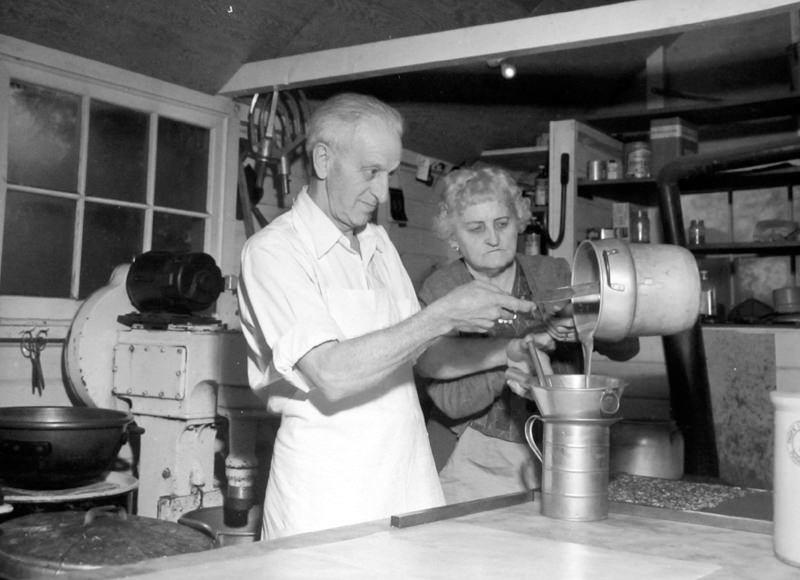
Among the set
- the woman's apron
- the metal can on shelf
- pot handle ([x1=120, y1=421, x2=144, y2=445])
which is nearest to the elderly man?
the woman's apron

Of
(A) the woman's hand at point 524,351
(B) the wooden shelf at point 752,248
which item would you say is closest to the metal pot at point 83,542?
(A) the woman's hand at point 524,351

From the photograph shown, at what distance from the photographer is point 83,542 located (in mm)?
2227

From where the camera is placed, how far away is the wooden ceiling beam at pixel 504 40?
112 inches

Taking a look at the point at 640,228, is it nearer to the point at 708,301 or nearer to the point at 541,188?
the point at 541,188

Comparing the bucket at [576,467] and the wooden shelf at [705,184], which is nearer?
the bucket at [576,467]

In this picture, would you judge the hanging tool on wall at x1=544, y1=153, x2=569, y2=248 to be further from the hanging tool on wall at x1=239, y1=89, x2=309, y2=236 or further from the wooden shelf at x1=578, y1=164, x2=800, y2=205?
the hanging tool on wall at x1=239, y1=89, x2=309, y2=236

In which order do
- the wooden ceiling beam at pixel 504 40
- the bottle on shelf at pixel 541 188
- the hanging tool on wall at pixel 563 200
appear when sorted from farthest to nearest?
the bottle on shelf at pixel 541 188
the hanging tool on wall at pixel 563 200
the wooden ceiling beam at pixel 504 40

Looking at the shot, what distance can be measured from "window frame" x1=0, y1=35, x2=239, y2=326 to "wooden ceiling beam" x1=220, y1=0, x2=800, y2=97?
233mm

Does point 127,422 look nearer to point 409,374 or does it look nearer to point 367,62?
point 409,374

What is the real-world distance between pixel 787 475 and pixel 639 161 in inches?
167

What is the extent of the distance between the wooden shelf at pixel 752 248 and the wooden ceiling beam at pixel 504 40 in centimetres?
204

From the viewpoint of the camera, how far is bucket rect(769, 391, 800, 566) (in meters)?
1.20

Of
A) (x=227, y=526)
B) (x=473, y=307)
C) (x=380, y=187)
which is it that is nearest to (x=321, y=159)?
(x=380, y=187)

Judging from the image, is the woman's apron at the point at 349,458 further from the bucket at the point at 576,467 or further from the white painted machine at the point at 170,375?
the white painted machine at the point at 170,375
